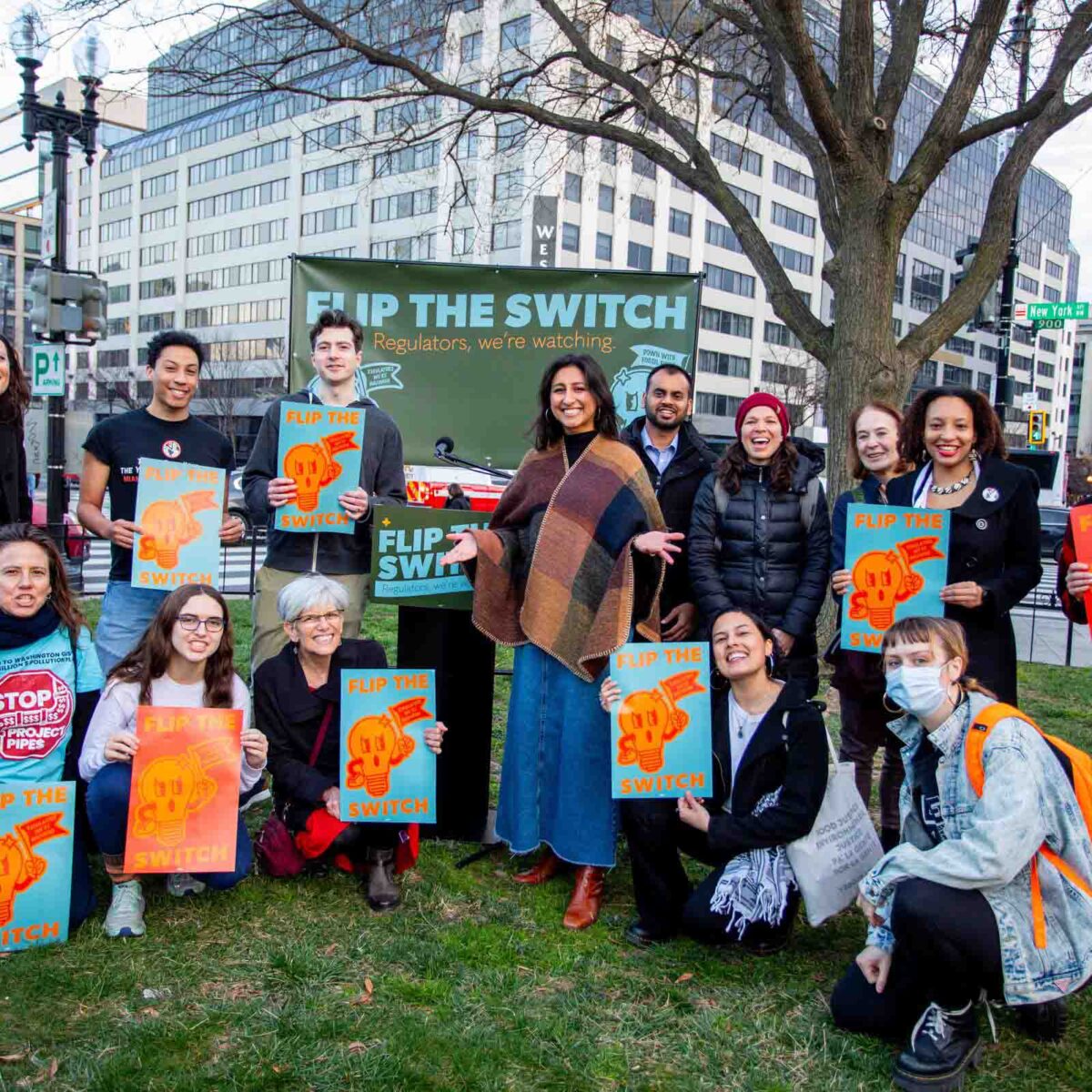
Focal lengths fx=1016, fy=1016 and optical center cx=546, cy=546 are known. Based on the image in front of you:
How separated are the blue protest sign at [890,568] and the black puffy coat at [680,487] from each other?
0.68m

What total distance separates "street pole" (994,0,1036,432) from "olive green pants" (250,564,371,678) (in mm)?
6065

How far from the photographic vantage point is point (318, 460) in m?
4.04

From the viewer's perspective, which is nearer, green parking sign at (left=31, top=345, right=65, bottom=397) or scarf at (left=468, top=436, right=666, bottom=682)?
scarf at (left=468, top=436, right=666, bottom=682)

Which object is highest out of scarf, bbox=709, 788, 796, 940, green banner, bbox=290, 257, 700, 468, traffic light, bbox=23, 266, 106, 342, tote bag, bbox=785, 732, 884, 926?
traffic light, bbox=23, 266, 106, 342

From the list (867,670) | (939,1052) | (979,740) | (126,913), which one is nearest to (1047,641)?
(867,670)

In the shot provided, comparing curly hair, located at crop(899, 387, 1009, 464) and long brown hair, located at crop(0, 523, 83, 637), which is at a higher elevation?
curly hair, located at crop(899, 387, 1009, 464)

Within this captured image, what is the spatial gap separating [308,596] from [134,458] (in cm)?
97

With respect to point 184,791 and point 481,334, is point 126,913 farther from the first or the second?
point 481,334

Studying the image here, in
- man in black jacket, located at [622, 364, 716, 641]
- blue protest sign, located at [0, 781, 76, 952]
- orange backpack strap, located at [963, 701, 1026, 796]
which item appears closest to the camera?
orange backpack strap, located at [963, 701, 1026, 796]

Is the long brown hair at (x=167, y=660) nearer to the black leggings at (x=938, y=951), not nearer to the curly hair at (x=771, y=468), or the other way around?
the curly hair at (x=771, y=468)

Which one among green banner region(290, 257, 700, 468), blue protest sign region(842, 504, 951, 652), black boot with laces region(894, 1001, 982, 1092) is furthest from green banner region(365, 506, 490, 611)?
black boot with laces region(894, 1001, 982, 1092)

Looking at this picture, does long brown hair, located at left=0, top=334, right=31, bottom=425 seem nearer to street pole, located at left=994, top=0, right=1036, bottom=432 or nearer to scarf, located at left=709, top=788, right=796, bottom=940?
scarf, located at left=709, top=788, right=796, bottom=940

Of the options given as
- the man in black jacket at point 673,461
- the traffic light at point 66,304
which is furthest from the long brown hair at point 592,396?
the traffic light at point 66,304

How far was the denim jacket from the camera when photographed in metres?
2.70
